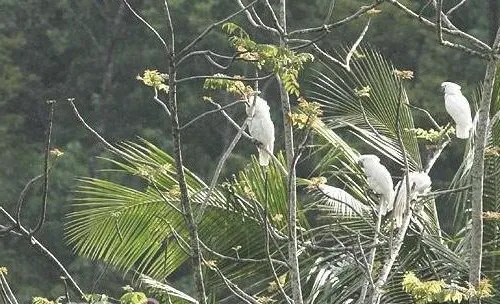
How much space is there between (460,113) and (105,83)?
498 inches

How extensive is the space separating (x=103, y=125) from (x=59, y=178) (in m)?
2.00

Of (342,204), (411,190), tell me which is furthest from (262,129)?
(411,190)

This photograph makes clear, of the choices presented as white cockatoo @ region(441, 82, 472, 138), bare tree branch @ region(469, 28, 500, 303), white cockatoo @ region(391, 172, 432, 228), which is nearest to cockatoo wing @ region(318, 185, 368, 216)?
white cockatoo @ region(391, 172, 432, 228)

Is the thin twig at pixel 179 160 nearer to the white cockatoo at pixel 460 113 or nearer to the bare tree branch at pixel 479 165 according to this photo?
the bare tree branch at pixel 479 165

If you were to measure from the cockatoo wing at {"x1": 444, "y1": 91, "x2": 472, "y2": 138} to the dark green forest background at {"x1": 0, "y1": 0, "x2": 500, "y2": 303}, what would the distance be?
718 centimetres

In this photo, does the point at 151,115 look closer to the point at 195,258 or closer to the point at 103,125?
the point at 103,125

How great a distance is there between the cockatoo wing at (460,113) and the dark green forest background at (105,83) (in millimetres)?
7184

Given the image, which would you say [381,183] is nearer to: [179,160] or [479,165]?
[479,165]

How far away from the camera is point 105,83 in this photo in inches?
715

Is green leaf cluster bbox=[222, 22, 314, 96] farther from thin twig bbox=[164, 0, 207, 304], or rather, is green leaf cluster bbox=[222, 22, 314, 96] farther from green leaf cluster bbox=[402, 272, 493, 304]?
green leaf cluster bbox=[402, 272, 493, 304]

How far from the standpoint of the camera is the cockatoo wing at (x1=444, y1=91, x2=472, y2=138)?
5.80 meters

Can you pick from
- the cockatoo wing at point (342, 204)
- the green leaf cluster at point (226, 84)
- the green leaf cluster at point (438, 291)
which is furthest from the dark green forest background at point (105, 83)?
the green leaf cluster at point (438, 291)

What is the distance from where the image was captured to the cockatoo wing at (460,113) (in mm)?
5805

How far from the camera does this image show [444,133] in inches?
202
